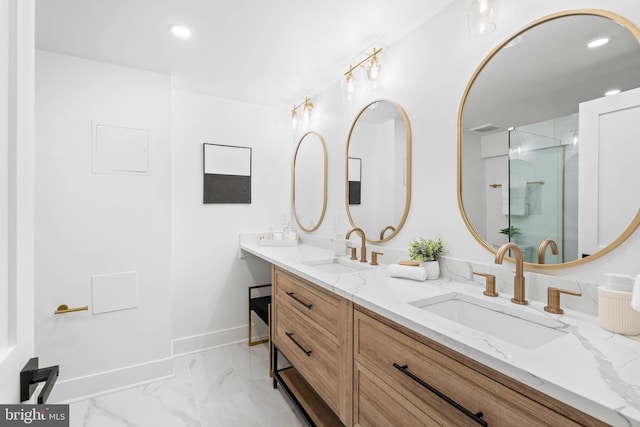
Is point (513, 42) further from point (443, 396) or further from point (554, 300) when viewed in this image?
point (443, 396)

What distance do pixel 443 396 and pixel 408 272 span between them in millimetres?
673

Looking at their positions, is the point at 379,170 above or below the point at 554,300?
above

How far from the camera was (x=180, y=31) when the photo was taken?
6.04 ft

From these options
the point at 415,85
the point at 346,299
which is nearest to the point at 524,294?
the point at 346,299

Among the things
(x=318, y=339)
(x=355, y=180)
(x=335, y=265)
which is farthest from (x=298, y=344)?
(x=355, y=180)

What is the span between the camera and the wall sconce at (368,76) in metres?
1.93

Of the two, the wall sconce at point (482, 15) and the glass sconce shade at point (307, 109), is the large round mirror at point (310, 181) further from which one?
the wall sconce at point (482, 15)

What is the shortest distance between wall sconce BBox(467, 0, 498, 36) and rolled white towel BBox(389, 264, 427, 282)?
1073 millimetres

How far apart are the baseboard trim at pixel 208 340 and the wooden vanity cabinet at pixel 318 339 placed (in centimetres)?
95

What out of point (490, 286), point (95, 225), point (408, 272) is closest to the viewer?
point (490, 286)

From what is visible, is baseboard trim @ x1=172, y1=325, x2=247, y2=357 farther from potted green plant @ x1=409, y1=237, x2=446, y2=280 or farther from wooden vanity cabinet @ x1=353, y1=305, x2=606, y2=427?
potted green plant @ x1=409, y1=237, x2=446, y2=280

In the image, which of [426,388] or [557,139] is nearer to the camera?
[426,388]

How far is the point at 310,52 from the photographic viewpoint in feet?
6.81

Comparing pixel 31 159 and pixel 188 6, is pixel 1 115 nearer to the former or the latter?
pixel 31 159
